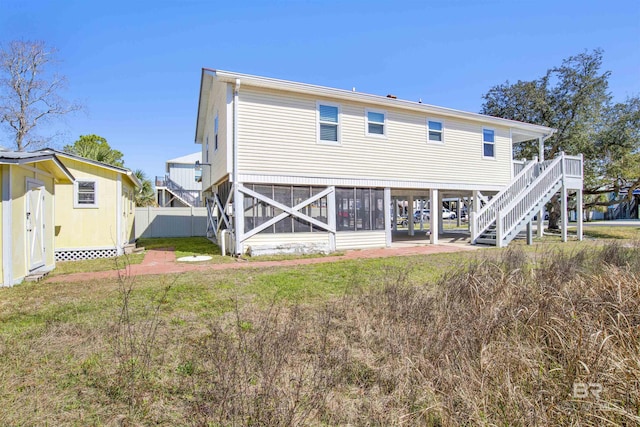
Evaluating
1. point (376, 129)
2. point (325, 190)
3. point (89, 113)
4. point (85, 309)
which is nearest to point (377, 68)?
point (376, 129)

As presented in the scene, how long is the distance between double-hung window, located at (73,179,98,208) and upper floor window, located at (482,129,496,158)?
15.7 meters

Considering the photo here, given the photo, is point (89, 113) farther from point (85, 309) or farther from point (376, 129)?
point (85, 309)

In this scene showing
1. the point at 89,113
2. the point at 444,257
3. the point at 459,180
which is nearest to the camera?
the point at 444,257

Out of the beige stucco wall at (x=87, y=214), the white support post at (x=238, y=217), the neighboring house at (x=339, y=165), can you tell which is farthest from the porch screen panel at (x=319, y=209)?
the beige stucco wall at (x=87, y=214)

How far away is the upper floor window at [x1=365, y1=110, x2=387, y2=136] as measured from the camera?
12195 mm

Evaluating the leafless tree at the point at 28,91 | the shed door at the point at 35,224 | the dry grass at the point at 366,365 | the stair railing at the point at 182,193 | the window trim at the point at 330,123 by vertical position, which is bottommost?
the dry grass at the point at 366,365

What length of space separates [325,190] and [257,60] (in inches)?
315

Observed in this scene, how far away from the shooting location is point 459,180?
14188 mm

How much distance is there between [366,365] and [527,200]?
12932 millimetres

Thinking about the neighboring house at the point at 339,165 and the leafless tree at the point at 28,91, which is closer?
the neighboring house at the point at 339,165

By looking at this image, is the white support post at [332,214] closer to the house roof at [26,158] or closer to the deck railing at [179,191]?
the house roof at [26,158]

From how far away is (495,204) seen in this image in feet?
45.1

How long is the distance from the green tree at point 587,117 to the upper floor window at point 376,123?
11632 mm

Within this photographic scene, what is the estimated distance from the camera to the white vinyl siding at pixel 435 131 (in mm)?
13445
